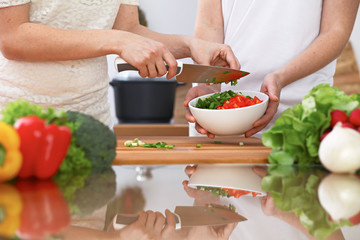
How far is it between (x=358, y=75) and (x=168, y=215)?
279 cm

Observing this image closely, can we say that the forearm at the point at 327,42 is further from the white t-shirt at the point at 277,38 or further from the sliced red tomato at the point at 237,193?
the sliced red tomato at the point at 237,193

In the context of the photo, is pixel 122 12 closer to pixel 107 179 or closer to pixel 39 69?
pixel 39 69

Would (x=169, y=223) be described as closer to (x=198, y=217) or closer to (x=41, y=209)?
(x=198, y=217)

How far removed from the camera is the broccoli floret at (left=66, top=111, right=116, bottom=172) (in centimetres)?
93

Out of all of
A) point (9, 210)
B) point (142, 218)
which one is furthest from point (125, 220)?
point (9, 210)

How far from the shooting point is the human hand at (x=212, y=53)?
1.58 m

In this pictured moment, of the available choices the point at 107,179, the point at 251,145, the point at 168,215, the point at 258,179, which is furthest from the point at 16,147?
the point at 251,145

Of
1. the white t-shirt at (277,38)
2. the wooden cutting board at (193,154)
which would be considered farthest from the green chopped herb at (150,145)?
the white t-shirt at (277,38)

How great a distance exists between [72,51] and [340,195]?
32.4 inches

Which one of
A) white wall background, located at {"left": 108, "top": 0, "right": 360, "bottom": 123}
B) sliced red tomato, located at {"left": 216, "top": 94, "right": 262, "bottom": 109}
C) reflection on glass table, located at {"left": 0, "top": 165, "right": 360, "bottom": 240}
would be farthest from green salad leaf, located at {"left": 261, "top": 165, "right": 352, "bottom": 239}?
white wall background, located at {"left": 108, "top": 0, "right": 360, "bottom": 123}

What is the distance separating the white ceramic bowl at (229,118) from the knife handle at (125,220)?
30.8 inches

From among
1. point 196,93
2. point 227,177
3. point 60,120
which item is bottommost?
point 196,93

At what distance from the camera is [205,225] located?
636 mm

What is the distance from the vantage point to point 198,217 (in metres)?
0.67
